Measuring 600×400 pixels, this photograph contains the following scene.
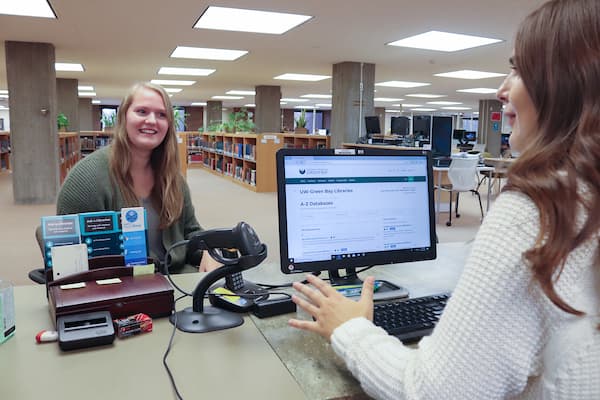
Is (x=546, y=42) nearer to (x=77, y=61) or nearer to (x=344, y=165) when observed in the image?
(x=344, y=165)

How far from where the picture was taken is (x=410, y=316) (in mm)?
1222

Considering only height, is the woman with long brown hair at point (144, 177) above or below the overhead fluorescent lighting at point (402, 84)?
below

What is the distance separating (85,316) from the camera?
3.79ft

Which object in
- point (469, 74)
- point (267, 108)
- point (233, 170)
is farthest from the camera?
point (267, 108)

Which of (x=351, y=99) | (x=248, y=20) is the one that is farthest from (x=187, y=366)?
(x=351, y=99)

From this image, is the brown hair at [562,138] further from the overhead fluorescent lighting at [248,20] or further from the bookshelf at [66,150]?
the bookshelf at [66,150]

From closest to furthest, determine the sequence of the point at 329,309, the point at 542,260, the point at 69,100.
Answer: the point at 542,260 < the point at 329,309 < the point at 69,100

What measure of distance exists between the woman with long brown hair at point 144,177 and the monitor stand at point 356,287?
63cm

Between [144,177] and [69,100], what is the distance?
1219 centimetres

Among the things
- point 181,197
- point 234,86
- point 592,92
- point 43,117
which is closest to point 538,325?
point 592,92

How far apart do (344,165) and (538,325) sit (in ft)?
2.43

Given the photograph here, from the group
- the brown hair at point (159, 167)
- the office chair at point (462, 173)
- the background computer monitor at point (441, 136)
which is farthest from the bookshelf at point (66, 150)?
the brown hair at point (159, 167)

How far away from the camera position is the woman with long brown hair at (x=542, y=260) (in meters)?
0.69

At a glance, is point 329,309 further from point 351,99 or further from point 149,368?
point 351,99
